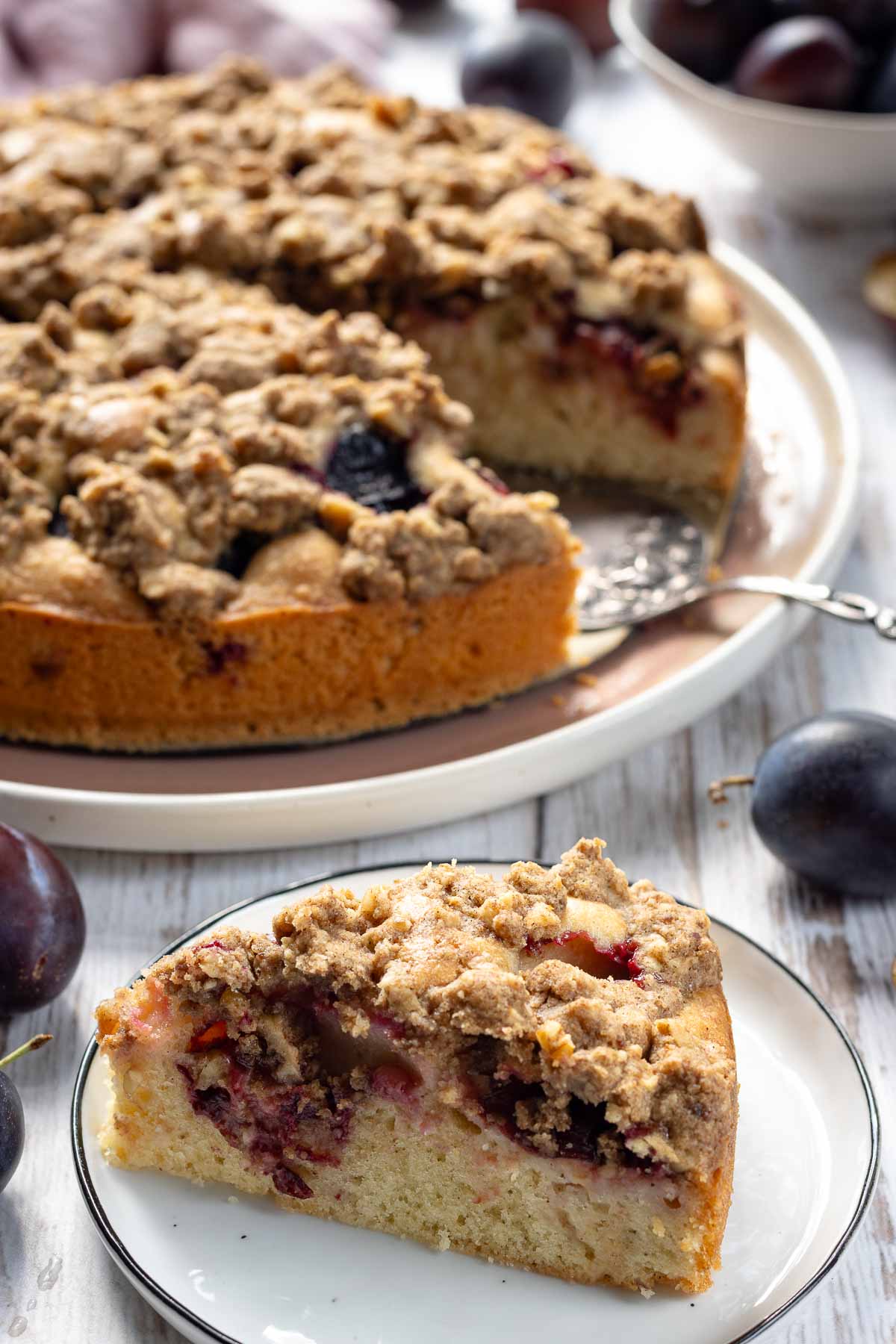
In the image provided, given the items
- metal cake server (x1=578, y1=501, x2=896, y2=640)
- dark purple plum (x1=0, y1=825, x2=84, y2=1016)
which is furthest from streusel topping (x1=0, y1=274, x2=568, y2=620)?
dark purple plum (x1=0, y1=825, x2=84, y2=1016)

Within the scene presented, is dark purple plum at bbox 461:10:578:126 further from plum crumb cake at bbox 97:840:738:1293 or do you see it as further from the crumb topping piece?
plum crumb cake at bbox 97:840:738:1293

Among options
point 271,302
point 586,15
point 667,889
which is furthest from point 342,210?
point 586,15

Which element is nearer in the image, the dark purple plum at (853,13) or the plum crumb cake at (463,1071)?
the plum crumb cake at (463,1071)

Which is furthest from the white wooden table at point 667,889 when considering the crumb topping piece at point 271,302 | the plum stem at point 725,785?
the crumb topping piece at point 271,302

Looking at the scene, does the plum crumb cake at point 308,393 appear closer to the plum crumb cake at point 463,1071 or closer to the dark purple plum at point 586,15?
the plum crumb cake at point 463,1071

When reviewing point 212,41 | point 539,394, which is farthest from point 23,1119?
point 212,41

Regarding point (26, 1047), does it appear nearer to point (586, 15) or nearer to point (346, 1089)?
point (346, 1089)
